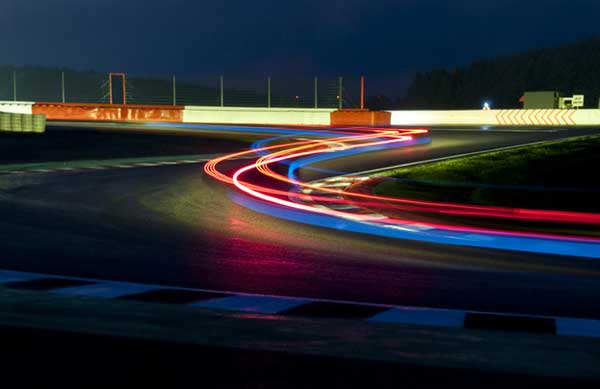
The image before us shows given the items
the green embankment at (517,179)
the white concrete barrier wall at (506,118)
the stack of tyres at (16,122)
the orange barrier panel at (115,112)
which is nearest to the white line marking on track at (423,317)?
the green embankment at (517,179)

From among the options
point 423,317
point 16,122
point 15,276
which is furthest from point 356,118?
point 423,317

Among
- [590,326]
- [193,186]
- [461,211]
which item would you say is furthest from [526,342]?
[193,186]

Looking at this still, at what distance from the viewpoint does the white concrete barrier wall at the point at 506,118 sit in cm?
4950

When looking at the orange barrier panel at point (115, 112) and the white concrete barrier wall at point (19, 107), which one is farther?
the white concrete barrier wall at point (19, 107)

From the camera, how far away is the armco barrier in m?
35.2

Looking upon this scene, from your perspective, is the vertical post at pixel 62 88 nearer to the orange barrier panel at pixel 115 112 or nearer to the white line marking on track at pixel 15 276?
the orange barrier panel at pixel 115 112

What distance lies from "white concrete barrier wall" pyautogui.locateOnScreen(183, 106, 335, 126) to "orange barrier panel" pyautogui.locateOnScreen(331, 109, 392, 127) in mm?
883

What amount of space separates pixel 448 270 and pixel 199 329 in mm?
3322

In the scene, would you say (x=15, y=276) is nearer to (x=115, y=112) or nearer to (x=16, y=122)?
(x=16, y=122)

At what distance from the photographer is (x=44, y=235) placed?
991 centimetres

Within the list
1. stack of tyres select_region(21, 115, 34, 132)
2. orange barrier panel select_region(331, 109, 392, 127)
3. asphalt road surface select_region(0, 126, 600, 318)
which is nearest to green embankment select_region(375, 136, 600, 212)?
asphalt road surface select_region(0, 126, 600, 318)

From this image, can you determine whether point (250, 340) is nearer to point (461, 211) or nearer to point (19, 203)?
point (461, 211)

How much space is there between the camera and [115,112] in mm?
52344

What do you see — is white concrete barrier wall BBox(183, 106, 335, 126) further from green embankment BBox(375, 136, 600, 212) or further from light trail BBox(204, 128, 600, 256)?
light trail BBox(204, 128, 600, 256)
